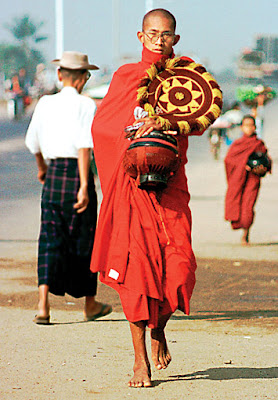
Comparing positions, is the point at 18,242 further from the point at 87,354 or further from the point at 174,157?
the point at 174,157

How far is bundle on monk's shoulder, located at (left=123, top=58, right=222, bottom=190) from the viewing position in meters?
4.81

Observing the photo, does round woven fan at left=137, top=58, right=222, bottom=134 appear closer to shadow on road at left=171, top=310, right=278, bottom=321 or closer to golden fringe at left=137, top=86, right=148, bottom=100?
golden fringe at left=137, top=86, right=148, bottom=100

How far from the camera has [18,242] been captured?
10.3m

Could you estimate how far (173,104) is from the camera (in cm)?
498

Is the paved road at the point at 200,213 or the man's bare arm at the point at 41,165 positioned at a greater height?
the man's bare arm at the point at 41,165

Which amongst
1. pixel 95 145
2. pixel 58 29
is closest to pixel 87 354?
pixel 95 145

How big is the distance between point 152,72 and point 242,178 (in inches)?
243

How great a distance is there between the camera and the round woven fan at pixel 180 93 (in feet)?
16.2

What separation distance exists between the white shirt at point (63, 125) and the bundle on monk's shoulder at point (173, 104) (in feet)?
5.29

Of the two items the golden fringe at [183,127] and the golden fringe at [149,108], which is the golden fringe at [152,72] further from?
the golden fringe at [183,127]

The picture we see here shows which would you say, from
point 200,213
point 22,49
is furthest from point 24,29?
point 200,213

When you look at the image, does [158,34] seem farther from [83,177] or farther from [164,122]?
[83,177]

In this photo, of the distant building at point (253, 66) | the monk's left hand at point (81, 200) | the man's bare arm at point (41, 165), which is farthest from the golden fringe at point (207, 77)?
the distant building at point (253, 66)

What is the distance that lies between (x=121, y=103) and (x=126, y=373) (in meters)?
1.46
